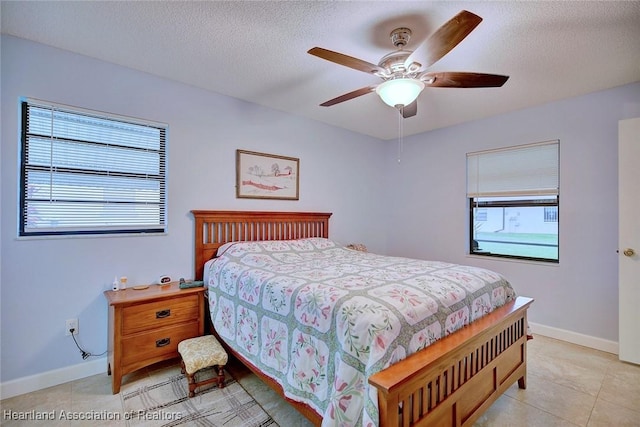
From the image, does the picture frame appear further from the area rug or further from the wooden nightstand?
the area rug

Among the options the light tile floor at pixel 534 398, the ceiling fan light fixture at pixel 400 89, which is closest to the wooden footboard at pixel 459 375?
the light tile floor at pixel 534 398

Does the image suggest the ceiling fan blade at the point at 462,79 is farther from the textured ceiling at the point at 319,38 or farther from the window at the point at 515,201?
the window at the point at 515,201

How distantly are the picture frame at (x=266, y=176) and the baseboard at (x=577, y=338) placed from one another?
315 cm

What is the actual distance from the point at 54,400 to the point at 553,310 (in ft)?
14.9

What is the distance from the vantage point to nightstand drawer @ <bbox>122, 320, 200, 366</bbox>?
7.32 ft

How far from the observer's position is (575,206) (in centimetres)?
313

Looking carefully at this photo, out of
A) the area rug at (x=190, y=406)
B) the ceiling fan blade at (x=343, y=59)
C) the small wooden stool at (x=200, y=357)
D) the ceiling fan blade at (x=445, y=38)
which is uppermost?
the ceiling fan blade at (x=343, y=59)

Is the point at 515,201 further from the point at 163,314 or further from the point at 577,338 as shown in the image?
the point at 163,314

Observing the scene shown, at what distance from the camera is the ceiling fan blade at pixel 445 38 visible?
4.62 ft

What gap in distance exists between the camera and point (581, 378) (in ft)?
7.91

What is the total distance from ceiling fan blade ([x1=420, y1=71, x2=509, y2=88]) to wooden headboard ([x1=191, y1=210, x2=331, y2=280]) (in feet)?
7.16

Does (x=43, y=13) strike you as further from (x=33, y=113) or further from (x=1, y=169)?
(x=1, y=169)

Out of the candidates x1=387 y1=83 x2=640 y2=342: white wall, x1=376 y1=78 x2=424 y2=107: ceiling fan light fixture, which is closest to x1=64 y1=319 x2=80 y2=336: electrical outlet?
x1=376 y1=78 x2=424 y2=107: ceiling fan light fixture

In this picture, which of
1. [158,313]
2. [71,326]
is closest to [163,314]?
[158,313]
